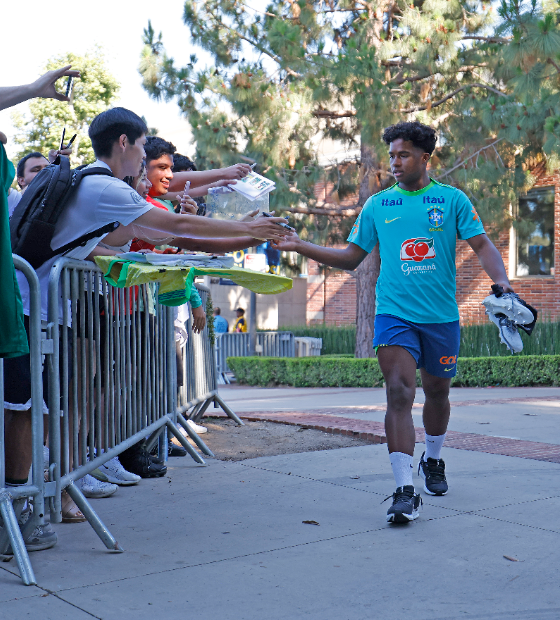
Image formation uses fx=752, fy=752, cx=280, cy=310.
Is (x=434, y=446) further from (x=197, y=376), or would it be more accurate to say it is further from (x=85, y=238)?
(x=197, y=376)

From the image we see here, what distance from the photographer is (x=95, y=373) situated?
372 cm

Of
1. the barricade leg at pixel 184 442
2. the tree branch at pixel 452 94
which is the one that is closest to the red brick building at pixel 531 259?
the tree branch at pixel 452 94

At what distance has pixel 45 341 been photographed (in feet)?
10.3

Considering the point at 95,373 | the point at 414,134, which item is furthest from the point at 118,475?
the point at 414,134

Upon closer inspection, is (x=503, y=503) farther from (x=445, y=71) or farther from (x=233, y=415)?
(x=445, y=71)

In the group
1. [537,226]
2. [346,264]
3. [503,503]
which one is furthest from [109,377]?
[537,226]

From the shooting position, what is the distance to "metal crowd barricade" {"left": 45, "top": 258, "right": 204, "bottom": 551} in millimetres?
3232

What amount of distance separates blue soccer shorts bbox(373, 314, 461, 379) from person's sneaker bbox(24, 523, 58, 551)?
1899 mm

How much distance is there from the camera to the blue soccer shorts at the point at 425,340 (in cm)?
405

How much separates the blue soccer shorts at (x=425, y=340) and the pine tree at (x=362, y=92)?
838cm

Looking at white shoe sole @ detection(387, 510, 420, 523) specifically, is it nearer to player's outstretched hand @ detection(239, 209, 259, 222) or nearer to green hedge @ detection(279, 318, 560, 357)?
player's outstretched hand @ detection(239, 209, 259, 222)

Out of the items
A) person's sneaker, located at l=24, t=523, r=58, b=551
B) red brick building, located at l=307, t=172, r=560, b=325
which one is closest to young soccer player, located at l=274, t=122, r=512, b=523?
person's sneaker, located at l=24, t=523, r=58, b=551

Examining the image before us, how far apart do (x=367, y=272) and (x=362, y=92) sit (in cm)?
389

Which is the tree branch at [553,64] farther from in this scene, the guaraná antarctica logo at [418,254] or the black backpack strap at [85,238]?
the black backpack strap at [85,238]
